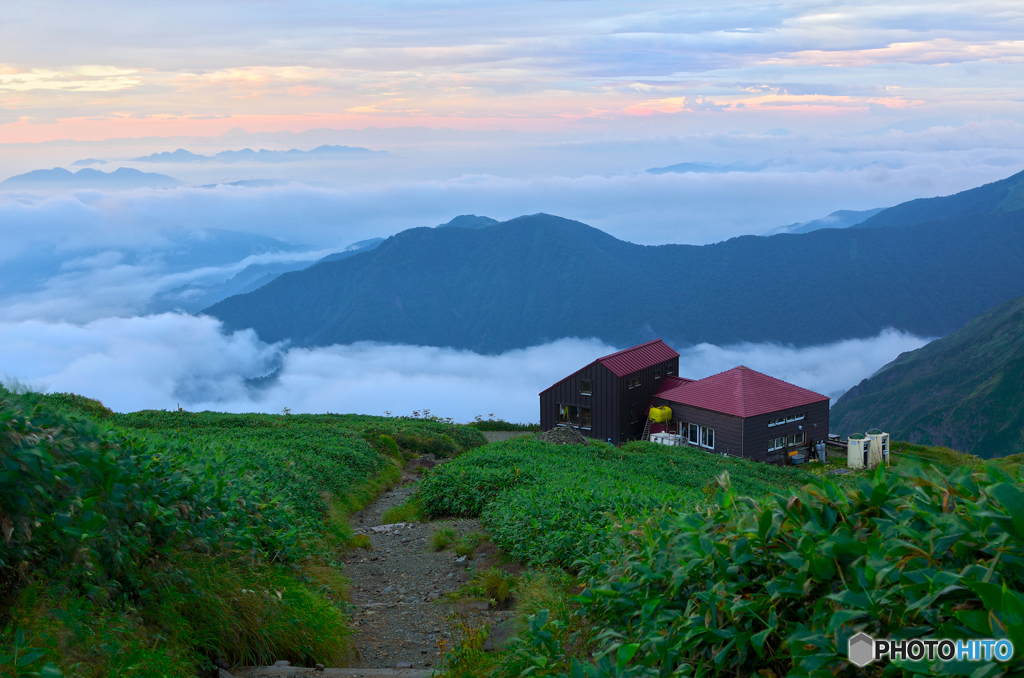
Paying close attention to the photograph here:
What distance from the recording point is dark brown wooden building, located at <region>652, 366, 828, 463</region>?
126ft

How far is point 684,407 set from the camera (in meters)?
41.4

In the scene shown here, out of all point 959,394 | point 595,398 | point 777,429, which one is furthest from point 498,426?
point 959,394

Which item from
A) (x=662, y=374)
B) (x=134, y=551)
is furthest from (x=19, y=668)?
(x=662, y=374)

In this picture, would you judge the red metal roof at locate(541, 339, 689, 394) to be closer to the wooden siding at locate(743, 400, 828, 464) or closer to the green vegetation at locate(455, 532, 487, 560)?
the wooden siding at locate(743, 400, 828, 464)

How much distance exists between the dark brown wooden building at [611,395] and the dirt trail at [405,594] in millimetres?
29868

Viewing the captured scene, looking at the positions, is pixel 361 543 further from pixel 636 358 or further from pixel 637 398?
pixel 636 358

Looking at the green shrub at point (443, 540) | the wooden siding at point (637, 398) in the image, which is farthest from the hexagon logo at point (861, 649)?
the wooden siding at point (637, 398)

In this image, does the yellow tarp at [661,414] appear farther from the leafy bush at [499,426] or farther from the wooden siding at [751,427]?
the leafy bush at [499,426]

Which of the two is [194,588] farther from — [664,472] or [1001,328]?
[1001,328]

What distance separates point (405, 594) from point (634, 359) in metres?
36.6

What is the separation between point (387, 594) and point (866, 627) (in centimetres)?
710

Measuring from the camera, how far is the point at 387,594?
903cm

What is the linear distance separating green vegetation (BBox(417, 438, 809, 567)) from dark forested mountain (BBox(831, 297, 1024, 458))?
102960 mm

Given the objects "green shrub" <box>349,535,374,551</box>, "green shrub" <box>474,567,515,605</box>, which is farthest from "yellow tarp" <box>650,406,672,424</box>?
"green shrub" <box>474,567,515,605</box>
